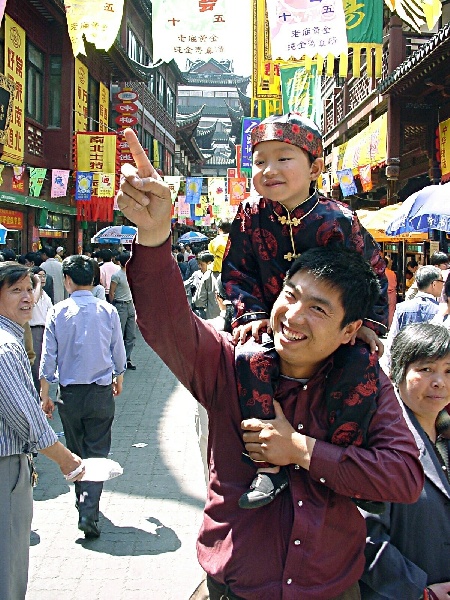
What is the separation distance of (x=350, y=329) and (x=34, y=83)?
55.7 ft

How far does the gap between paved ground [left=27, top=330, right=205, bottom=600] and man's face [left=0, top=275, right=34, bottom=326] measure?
5.83ft

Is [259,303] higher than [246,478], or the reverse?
[259,303]

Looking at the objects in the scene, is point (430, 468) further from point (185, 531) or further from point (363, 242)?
point (185, 531)

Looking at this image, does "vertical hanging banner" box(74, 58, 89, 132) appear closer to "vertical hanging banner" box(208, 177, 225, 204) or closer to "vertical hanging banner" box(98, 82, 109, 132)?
"vertical hanging banner" box(98, 82, 109, 132)

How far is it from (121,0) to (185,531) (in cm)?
620

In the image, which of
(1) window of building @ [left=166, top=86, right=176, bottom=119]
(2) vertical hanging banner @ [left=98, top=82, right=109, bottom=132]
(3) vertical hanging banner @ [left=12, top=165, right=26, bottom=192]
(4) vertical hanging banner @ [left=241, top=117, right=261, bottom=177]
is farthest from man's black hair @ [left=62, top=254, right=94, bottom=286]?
(1) window of building @ [left=166, top=86, right=176, bottom=119]

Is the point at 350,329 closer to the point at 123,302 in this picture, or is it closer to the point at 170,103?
the point at 123,302

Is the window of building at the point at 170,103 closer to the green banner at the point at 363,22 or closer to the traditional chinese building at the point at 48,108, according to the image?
the traditional chinese building at the point at 48,108

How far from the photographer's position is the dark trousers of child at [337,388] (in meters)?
1.84

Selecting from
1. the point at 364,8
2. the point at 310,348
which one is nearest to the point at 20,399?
the point at 310,348

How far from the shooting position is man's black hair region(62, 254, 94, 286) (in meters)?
5.13

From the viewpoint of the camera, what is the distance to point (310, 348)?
6.11 feet

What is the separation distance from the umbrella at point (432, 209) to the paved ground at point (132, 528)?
368 centimetres

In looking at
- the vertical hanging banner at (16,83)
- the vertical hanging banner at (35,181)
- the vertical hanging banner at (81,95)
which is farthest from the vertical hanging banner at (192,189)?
the vertical hanging banner at (16,83)
